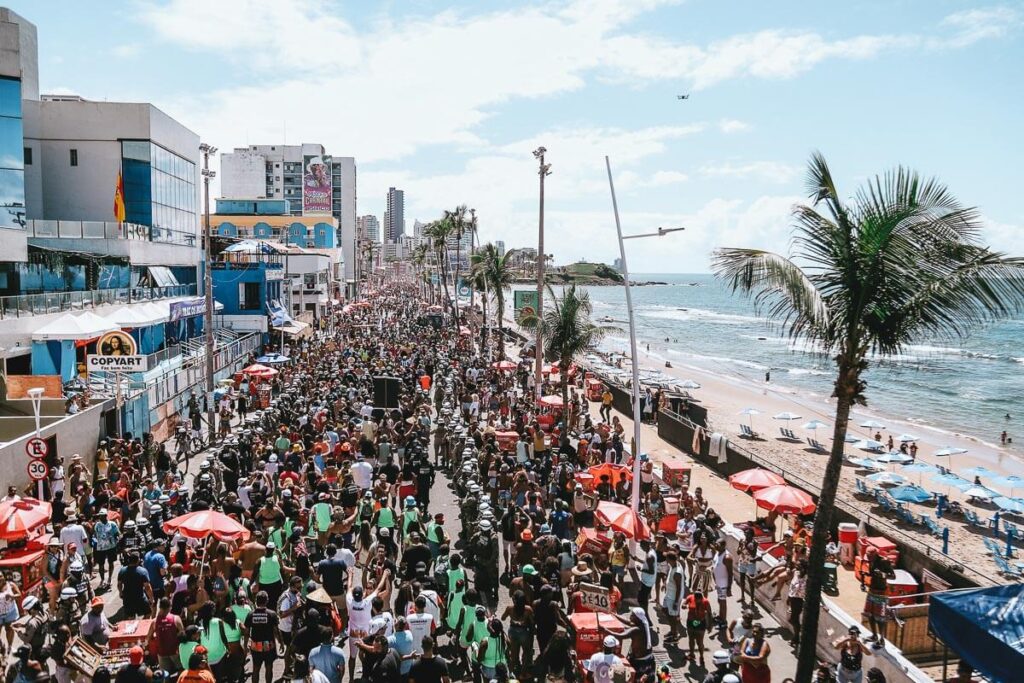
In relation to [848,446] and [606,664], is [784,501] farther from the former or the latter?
[848,446]

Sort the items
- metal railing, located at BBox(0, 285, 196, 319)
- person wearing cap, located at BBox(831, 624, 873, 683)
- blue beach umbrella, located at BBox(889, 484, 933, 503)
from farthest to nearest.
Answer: metal railing, located at BBox(0, 285, 196, 319)
blue beach umbrella, located at BBox(889, 484, 933, 503)
person wearing cap, located at BBox(831, 624, 873, 683)

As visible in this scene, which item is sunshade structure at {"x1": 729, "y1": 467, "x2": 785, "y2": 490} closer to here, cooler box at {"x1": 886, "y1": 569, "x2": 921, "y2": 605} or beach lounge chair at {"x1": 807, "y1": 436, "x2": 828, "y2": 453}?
cooler box at {"x1": 886, "y1": 569, "x2": 921, "y2": 605}

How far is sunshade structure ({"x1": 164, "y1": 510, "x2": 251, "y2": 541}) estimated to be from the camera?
33.6 ft

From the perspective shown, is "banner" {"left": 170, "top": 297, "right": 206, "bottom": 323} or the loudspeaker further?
"banner" {"left": 170, "top": 297, "right": 206, "bottom": 323}

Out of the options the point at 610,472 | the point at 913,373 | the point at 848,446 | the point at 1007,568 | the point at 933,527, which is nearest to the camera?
the point at 610,472

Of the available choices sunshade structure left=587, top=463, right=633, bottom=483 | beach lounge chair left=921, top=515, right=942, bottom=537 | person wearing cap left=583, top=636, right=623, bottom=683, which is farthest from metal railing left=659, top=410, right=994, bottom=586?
person wearing cap left=583, top=636, right=623, bottom=683

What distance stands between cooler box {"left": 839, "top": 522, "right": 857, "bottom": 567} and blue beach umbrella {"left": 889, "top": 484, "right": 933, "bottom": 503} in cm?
614

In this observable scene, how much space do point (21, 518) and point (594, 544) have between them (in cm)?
878

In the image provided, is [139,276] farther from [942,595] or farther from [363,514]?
[942,595]

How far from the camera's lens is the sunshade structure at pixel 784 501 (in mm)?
14023

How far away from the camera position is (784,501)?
14.1 m

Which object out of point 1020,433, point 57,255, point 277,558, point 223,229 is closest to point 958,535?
point 277,558

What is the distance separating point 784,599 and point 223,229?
93863 millimetres

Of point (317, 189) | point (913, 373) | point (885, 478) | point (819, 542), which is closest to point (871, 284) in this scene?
point (819, 542)
